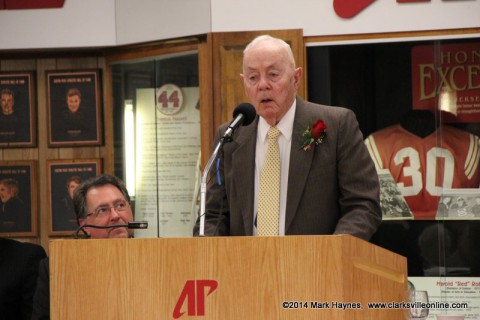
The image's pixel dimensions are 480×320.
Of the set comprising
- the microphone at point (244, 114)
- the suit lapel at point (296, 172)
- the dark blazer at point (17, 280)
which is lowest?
the dark blazer at point (17, 280)

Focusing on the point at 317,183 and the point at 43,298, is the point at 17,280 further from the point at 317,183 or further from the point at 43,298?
the point at 317,183

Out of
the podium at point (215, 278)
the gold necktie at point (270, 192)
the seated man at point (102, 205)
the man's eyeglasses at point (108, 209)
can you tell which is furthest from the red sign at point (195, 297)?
the man's eyeglasses at point (108, 209)

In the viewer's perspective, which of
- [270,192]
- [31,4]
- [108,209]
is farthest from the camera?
[31,4]

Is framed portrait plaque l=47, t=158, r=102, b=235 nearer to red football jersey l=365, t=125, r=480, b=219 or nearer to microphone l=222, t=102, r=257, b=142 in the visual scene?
red football jersey l=365, t=125, r=480, b=219

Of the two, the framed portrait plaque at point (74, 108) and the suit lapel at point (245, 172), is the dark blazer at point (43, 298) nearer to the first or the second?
the suit lapel at point (245, 172)

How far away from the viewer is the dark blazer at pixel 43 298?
161 inches

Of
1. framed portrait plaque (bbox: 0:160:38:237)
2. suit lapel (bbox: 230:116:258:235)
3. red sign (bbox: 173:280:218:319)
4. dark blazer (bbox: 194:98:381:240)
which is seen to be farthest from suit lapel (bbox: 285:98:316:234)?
framed portrait plaque (bbox: 0:160:38:237)

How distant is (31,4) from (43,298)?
4362mm

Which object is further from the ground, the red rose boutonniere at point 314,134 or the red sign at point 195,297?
the red rose boutonniere at point 314,134

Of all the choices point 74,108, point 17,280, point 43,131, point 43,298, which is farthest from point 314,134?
point 43,131

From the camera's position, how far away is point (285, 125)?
4.10 m

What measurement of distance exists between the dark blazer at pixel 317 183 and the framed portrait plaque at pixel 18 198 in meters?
4.65

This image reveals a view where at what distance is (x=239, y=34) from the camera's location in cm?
731

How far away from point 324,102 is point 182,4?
1283mm
